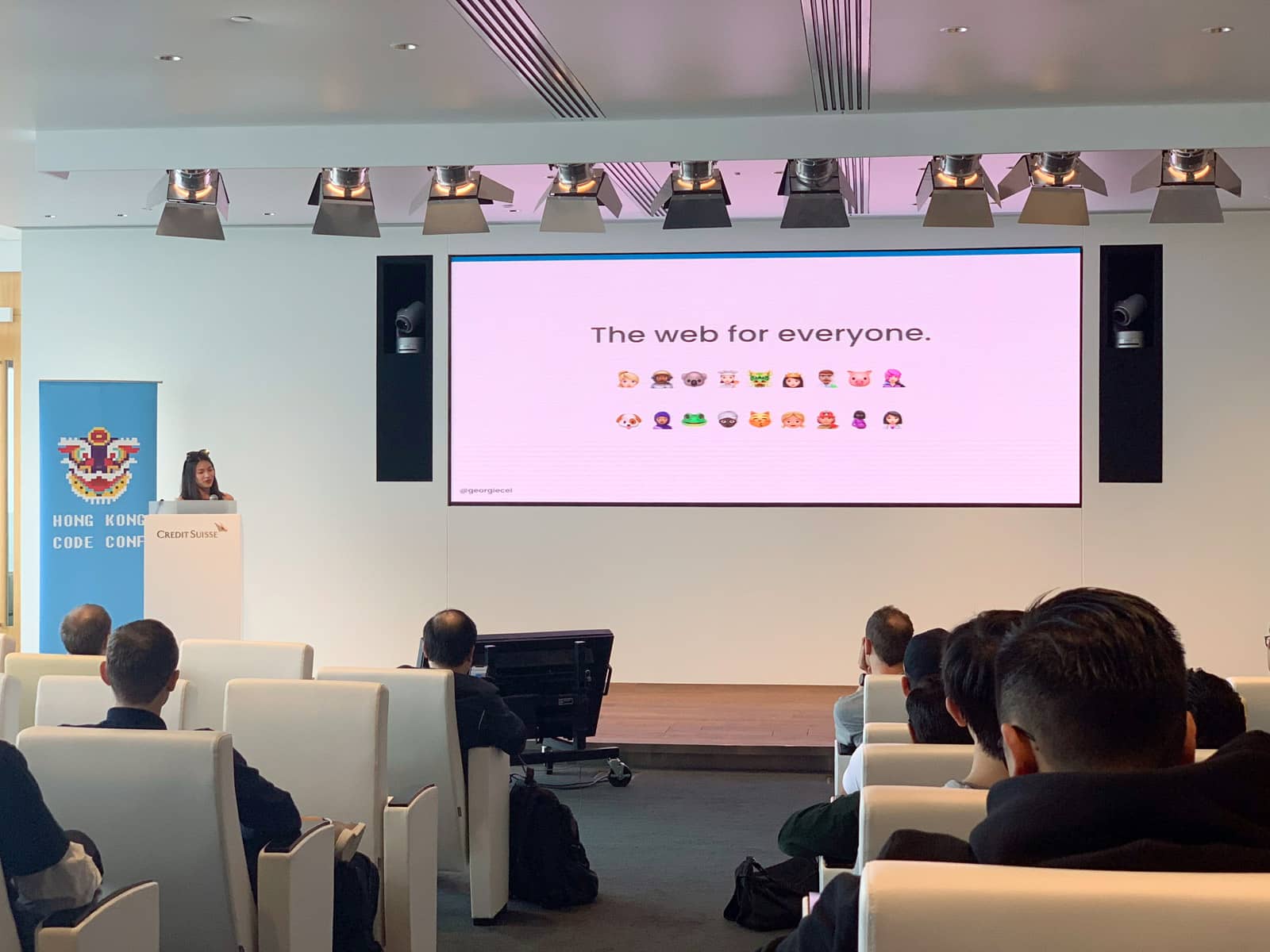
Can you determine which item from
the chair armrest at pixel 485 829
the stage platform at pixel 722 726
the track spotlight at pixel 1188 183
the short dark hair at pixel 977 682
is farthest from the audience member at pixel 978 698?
the track spotlight at pixel 1188 183

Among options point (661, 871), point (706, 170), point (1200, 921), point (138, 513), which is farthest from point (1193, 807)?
point (138, 513)

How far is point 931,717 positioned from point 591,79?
13.5 ft

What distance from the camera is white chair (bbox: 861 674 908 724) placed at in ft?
13.4

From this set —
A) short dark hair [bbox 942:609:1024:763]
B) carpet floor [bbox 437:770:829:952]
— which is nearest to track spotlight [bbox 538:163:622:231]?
carpet floor [bbox 437:770:829:952]

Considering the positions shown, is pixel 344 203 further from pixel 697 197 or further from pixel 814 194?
pixel 814 194

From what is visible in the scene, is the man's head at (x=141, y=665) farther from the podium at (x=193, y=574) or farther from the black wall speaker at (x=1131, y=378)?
Answer: the black wall speaker at (x=1131, y=378)

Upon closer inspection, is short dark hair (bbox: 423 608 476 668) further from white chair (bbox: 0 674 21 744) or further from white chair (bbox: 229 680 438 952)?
white chair (bbox: 0 674 21 744)

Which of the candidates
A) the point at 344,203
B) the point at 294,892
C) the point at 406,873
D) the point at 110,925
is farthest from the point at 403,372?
the point at 110,925

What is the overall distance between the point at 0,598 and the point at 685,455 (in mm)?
5877

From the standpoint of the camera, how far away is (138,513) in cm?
899

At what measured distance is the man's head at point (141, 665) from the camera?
127 inches

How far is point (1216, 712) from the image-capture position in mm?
3121

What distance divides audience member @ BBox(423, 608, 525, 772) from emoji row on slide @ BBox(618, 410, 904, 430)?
469cm

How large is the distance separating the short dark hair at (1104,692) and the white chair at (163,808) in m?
1.91
